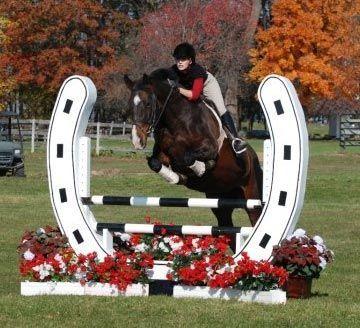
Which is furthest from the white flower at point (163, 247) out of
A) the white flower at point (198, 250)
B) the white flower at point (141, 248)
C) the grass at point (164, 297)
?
the grass at point (164, 297)

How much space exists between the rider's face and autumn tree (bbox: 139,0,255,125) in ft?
175

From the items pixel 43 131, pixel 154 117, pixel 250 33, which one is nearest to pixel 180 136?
pixel 154 117

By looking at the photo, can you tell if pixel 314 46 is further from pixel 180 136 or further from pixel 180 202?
pixel 180 202

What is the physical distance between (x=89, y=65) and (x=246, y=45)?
11.1 meters

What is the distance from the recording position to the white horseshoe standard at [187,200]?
9.89 meters

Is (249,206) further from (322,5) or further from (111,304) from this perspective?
(322,5)

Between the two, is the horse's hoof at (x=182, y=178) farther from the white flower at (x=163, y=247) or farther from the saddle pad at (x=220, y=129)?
the white flower at (x=163, y=247)

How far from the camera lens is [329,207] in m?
24.7

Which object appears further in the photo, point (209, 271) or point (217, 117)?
point (217, 117)

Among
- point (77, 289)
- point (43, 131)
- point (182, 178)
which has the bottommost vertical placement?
point (43, 131)

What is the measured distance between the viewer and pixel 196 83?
10930mm

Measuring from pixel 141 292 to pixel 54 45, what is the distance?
6078 centimetres

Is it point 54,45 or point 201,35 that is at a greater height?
point 201,35

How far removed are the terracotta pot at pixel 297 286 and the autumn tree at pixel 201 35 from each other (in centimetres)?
5464
